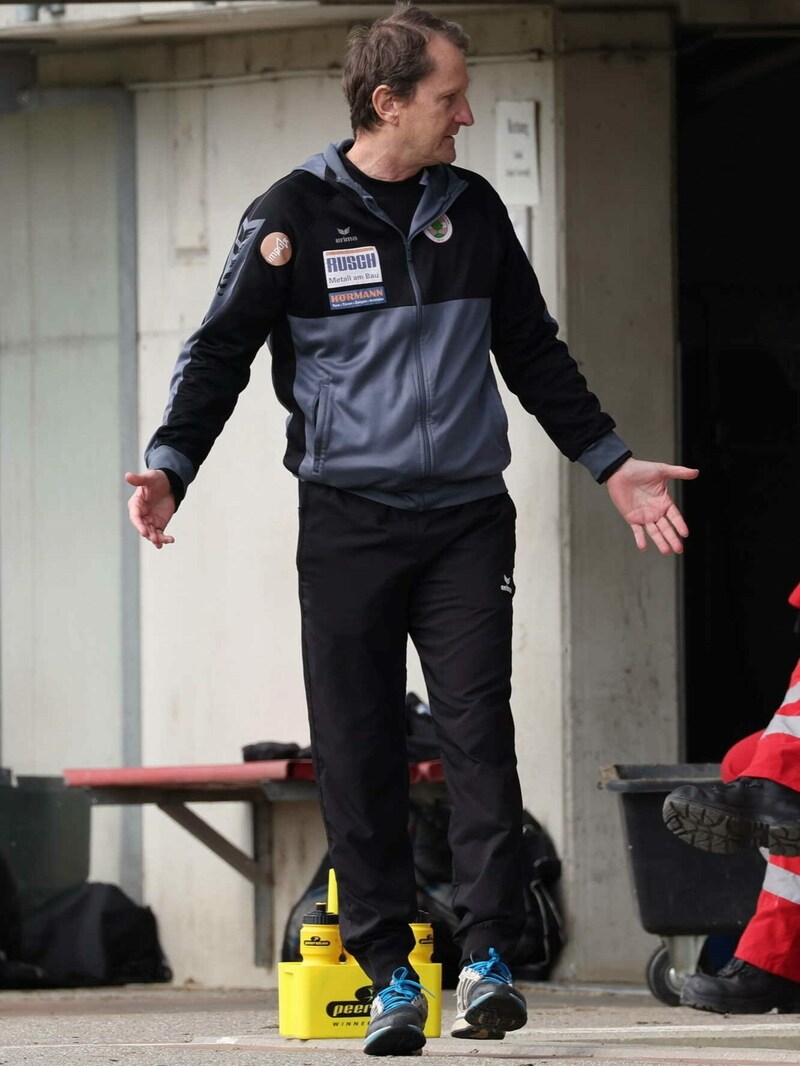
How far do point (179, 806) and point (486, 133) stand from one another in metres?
2.71

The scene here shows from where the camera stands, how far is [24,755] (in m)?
8.52

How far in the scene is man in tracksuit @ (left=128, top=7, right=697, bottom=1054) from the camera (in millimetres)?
4012

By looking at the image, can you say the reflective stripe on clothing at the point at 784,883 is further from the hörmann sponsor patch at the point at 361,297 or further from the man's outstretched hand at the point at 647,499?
the hörmann sponsor patch at the point at 361,297

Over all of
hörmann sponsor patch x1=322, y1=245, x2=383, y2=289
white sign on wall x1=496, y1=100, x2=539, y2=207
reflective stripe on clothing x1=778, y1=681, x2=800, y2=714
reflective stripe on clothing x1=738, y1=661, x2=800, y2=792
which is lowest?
reflective stripe on clothing x1=738, y1=661, x2=800, y2=792

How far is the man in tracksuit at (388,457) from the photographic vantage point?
13.2 ft

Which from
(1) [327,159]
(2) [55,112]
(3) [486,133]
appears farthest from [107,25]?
(1) [327,159]

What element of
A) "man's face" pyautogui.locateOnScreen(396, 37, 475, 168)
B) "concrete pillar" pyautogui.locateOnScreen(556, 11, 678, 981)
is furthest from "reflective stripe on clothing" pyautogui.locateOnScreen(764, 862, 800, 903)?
"man's face" pyautogui.locateOnScreen(396, 37, 475, 168)

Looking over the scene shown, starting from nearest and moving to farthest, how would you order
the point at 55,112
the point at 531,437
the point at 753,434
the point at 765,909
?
the point at 765,909
the point at 531,437
the point at 55,112
the point at 753,434

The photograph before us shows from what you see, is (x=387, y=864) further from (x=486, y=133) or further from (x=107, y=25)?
(x=107, y=25)

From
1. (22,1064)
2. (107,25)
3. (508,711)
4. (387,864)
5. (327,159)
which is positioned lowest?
(22,1064)

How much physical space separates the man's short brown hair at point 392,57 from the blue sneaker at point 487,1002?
1.64m

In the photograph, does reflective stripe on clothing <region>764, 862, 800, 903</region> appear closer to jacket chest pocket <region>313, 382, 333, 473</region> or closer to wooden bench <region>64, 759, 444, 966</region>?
wooden bench <region>64, 759, 444, 966</region>

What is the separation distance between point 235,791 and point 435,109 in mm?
4168

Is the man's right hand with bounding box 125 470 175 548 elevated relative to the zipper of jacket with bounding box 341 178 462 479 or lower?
lower
